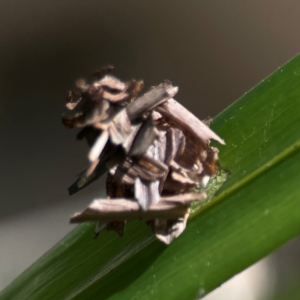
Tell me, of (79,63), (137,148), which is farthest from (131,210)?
(79,63)

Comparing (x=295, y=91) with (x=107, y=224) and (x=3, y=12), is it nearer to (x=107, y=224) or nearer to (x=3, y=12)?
(x=107, y=224)

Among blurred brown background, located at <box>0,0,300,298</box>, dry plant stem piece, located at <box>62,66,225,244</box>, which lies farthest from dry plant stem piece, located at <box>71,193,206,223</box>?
blurred brown background, located at <box>0,0,300,298</box>

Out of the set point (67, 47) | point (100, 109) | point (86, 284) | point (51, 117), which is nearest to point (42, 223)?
point (51, 117)

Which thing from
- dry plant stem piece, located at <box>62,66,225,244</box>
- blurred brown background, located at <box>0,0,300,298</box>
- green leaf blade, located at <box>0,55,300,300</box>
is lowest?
green leaf blade, located at <box>0,55,300,300</box>

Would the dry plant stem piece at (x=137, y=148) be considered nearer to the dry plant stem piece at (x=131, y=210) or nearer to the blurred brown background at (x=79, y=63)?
the dry plant stem piece at (x=131, y=210)

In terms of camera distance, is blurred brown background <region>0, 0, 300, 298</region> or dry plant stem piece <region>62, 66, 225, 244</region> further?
blurred brown background <region>0, 0, 300, 298</region>

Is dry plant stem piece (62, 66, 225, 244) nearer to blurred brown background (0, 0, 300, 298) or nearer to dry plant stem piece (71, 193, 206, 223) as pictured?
dry plant stem piece (71, 193, 206, 223)

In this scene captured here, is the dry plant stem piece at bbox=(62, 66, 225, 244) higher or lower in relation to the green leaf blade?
higher
